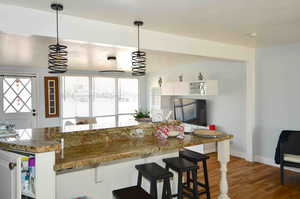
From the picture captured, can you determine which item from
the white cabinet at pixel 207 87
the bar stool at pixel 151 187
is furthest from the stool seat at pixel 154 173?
the white cabinet at pixel 207 87

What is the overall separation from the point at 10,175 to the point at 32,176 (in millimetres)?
205

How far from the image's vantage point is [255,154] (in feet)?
15.4

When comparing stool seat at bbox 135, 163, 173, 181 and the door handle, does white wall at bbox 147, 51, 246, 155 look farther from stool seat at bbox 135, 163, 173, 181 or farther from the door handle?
the door handle

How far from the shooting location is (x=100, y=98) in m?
7.23

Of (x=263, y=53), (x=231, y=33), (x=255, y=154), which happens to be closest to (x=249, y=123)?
(x=255, y=154)

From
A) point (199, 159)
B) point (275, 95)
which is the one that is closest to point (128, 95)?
point (275, 95)

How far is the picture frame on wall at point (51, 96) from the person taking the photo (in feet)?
20.7

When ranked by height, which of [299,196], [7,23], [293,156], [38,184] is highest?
[7,23]

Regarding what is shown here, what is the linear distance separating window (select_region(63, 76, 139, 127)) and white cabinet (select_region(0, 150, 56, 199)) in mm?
4999

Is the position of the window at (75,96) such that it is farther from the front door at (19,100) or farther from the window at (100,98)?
the front door at (19,100)

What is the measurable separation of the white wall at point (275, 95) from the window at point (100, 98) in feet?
12.6

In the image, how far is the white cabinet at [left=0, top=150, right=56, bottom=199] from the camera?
1533mm

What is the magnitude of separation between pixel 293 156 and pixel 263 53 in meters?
2.13

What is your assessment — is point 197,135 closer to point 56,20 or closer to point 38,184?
point 38,184
